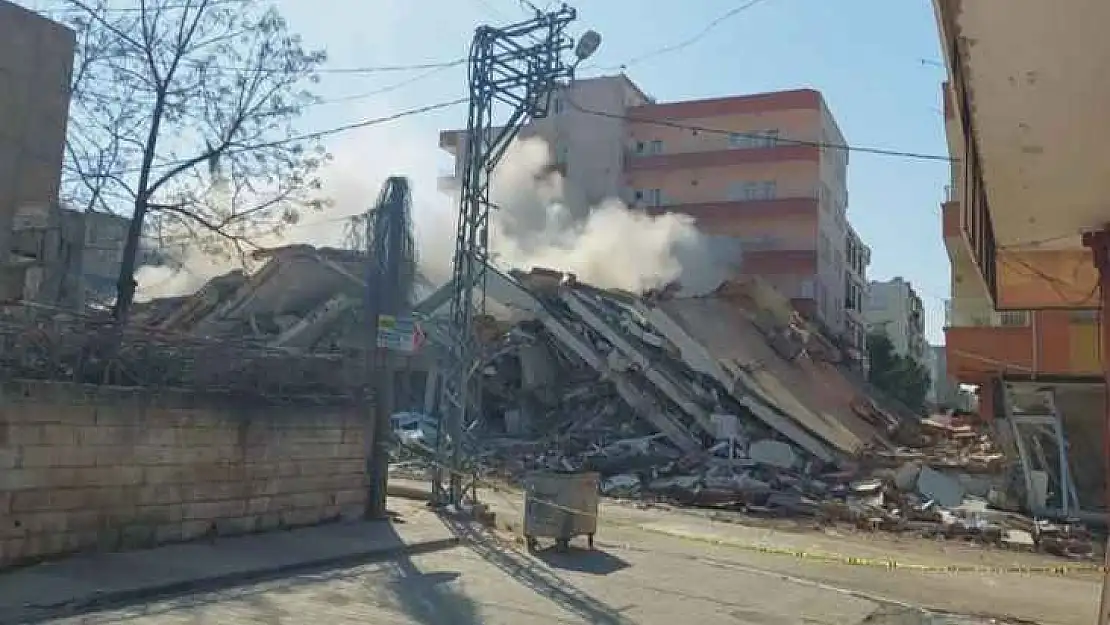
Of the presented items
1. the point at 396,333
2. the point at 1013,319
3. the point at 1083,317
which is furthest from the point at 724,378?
the point at 396,333

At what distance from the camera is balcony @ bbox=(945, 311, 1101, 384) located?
742 inches

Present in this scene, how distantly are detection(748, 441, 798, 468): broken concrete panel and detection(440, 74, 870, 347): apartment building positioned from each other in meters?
22.9

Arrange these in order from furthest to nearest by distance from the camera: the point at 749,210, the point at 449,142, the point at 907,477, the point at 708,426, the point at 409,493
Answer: the point at 449,142
the point at 749,210
the point at 708,426
the point at 907,477
the point at 409,493

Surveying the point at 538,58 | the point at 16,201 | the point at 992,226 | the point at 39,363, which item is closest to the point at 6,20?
the point at 16,201

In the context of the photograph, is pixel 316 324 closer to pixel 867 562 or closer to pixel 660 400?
pixel 660 400

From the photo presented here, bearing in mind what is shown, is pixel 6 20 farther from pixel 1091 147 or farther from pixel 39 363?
pixel 1091 147

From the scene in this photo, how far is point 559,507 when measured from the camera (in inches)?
490

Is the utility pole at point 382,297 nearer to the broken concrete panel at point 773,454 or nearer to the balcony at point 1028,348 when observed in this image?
the broken concrete panel at point 773,454

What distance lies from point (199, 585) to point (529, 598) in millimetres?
3132

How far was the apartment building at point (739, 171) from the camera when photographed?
4706 cm

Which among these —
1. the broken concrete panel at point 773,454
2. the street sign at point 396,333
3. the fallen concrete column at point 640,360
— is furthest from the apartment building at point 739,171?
the street sign at point 396,333

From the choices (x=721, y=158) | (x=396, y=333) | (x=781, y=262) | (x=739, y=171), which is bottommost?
(x=396, y=333)

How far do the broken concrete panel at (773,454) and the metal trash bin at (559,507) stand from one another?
11097 millimetres

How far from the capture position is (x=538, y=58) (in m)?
15.5
